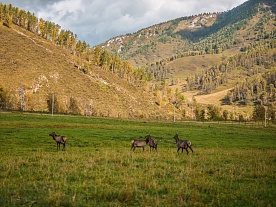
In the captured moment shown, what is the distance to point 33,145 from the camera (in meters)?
32.1

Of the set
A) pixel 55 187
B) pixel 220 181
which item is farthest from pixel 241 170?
pixel 55 187

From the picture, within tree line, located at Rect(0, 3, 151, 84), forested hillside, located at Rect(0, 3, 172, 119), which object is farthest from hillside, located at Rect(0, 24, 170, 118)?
tree line, located at Rect(0, 3, 151, 84)

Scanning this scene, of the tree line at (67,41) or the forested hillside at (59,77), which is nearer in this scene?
the forested hillside at (59,77)

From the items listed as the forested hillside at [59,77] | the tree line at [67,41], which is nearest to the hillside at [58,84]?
the forested hillside at [59,77]

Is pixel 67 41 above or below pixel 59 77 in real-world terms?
above

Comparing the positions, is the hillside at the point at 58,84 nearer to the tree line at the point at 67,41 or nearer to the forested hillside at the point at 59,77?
the forested hillside at the point at 59,77

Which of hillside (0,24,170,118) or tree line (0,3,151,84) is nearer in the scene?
hillside (0,24,170,118)

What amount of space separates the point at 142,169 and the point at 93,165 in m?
3.60

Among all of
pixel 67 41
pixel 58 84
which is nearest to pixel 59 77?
pixel 58 84

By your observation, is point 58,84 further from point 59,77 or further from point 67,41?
point 67,41

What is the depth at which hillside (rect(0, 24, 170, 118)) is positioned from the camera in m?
120

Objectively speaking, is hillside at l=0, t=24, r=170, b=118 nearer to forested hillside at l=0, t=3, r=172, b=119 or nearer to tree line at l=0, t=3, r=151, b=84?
forested hillside at l=0, t=3, r=172, b=119

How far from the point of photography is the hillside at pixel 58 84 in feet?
395

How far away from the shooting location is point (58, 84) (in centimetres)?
13712
